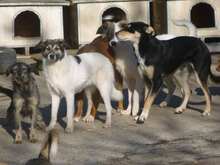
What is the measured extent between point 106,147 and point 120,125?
1.14 m

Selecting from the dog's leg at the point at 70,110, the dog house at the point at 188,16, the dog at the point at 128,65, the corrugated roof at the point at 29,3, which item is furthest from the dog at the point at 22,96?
the dog house at the point at 188,16

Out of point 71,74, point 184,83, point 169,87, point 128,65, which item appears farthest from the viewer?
point 169,87

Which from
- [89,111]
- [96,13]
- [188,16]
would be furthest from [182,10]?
[89,111]

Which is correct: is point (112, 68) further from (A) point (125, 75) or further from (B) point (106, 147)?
(B) point (106, 147)

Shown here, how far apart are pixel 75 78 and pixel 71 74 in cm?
8

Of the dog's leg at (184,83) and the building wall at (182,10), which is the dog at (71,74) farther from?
the building wall at (182,10)

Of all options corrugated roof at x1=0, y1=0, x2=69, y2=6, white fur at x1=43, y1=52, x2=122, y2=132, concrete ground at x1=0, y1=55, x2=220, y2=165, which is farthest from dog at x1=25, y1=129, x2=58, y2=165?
corrugated roof at x1=0, y1=0, x2=69, y2=6

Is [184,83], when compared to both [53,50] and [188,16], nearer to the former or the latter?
[53,50]

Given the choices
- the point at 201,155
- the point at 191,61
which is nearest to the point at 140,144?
the point at 201,155

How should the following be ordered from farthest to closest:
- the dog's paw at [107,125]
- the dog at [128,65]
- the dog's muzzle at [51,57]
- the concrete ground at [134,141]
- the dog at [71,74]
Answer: the dog at [128,65] → the dog's paw at [107,125] → the dog at [71,74] → the dog's muzzle at [51,57] → the concrete ground at [134,141]

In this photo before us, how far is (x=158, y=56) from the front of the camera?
741 cm

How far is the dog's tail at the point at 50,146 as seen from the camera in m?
4.14

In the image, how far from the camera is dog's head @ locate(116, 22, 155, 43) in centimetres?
727

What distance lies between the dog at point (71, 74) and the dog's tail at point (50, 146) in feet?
7.90
